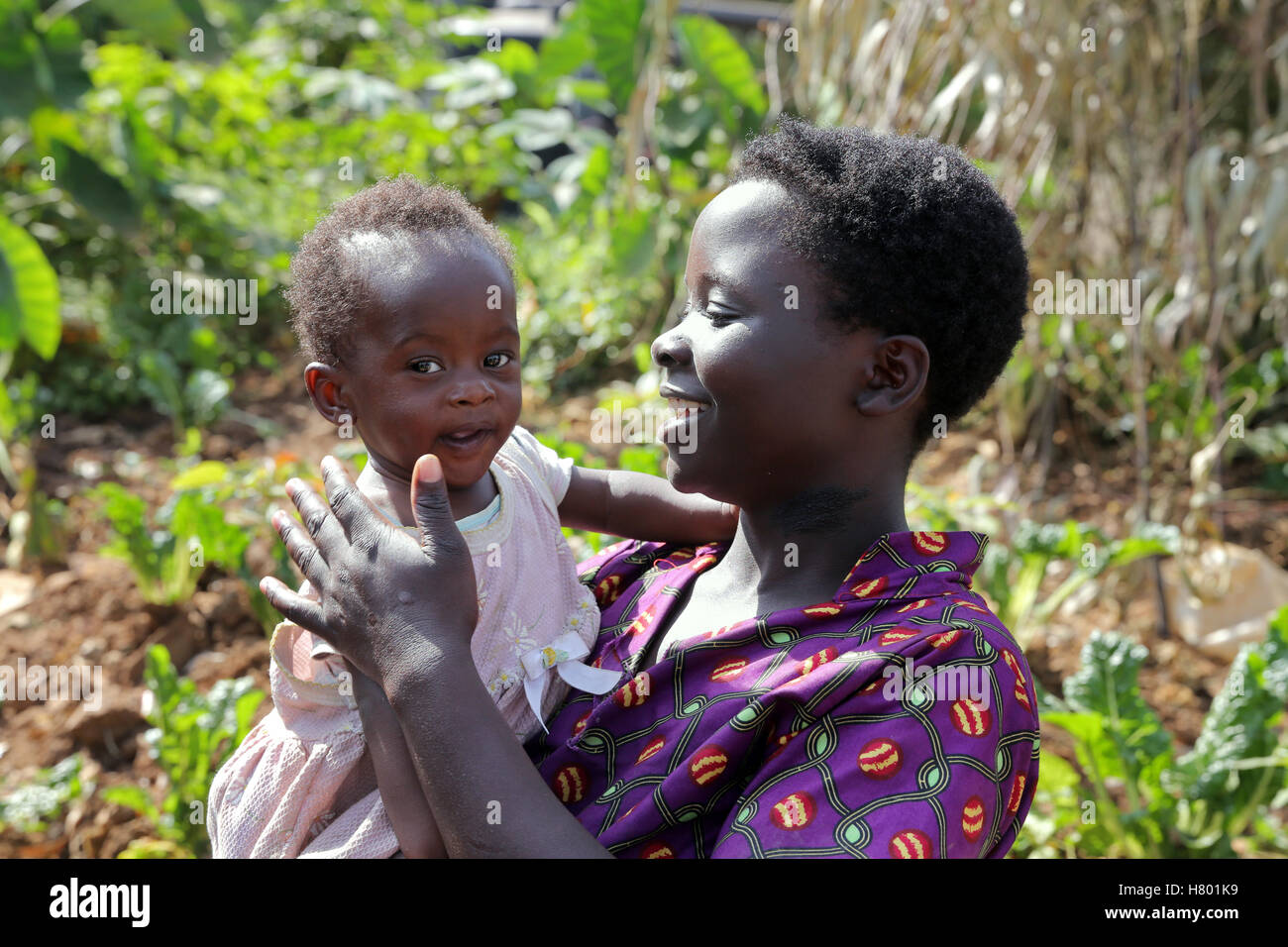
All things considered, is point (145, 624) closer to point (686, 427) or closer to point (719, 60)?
point (686, 427)

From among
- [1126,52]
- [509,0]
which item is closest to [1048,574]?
[1126,52]

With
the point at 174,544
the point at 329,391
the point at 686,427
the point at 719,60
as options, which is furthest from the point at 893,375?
the point at 719,60

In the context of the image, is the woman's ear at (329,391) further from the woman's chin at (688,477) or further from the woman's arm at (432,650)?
the woman's chin at (688,477)


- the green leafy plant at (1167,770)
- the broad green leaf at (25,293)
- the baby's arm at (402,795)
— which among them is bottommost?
the green leafy plant at (1167,770)

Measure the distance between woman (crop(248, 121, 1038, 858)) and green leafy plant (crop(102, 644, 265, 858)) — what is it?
1483mm

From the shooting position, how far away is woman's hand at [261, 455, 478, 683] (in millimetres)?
1354

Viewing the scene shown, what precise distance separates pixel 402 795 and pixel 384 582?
26 cm

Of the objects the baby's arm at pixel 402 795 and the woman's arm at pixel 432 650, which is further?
the baby's arm at pixel 402 795

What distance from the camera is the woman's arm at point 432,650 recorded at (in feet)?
4.18

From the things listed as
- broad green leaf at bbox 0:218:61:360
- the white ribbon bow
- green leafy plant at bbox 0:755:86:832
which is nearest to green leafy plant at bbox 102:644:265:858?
green leafy plant at bbox 0:755:86:832

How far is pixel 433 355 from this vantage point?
1607mm

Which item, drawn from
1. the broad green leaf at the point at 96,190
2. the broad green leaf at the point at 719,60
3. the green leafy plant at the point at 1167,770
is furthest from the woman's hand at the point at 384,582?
the broad green leaf at the point at 96,190

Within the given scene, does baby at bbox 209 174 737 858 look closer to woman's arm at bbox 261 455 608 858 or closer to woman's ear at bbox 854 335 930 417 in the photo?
woman's arm at bbox 261 455 608 858
